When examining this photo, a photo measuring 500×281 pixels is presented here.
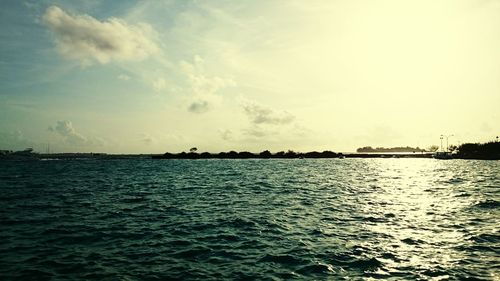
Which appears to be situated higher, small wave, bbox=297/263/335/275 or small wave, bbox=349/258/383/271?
small wave, bbox=297/263/335/275

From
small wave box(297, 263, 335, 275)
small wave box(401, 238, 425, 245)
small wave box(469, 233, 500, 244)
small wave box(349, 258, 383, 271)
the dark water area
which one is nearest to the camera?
small wave box(297, 263, 335, 275)

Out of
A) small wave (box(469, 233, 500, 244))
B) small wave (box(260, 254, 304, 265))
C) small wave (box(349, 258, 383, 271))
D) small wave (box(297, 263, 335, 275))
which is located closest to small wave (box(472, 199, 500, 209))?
small wave (box(469, 233, 500, 244))

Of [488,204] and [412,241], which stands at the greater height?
[488,204]

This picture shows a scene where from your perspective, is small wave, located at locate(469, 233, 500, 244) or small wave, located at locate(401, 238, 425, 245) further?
small wave, located at locate(469, 233, 500, 244)

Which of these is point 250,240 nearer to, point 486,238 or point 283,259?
point 283,259

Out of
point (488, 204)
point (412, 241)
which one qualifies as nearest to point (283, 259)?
point (412, 241)

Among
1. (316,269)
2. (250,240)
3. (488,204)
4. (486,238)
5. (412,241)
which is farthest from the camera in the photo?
(488,204)

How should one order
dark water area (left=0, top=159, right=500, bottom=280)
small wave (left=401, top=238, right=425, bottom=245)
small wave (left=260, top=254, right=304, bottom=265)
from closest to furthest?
dark water area (left=0, top=159, right=500, bottom=280) → small wave (left=260, top=254, right=304, bottom=265) → small wave (left=401, top=238, right=425, bottom=245)

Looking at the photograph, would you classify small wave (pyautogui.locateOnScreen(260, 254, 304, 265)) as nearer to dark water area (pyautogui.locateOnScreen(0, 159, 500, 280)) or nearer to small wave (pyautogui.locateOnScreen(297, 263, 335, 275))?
dark water area (pyautogui.locateOnScreen(0, 159, 500, 280))

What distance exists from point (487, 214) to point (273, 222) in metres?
21.2

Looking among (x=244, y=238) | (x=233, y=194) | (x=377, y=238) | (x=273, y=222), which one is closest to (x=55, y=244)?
(x=244, y=238)

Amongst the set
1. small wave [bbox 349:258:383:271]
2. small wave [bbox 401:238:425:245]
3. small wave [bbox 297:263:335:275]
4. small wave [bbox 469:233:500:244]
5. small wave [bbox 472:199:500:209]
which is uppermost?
small wave [bbox 472:199:500:209]

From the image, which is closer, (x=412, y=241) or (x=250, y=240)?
(x=412, y=241)

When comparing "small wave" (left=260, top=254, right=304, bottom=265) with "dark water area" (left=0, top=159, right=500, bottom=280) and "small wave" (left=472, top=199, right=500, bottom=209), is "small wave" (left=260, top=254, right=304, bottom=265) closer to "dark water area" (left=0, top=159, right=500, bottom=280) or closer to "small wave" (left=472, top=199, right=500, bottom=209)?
"dark water area" (left=0, top=159, right=500, bottom=280)
